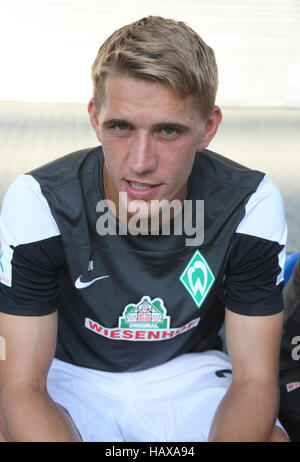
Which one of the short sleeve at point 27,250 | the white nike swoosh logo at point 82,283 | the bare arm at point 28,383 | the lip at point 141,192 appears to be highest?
the lip at point 141,192

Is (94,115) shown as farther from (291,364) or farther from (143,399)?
(291,364)

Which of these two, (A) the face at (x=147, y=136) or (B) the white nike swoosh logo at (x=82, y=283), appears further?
(B) the white nike swoosh logo at (x=82, y=283)

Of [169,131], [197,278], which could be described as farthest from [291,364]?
[169,131]

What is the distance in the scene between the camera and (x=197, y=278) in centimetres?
121

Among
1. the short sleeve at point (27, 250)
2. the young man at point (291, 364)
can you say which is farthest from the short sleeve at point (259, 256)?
the short sleeve at point (27, 250)

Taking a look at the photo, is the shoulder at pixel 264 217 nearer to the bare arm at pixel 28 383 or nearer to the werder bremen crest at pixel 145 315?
the werder bremen crest at pixel 145 315

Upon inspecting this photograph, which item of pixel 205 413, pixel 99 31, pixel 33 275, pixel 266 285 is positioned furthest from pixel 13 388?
pixel 99 31

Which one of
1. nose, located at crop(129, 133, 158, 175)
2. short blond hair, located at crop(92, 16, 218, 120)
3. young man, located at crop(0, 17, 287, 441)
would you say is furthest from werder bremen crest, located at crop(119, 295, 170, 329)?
short blond hair, located at crop(92, 16, 218, 120)

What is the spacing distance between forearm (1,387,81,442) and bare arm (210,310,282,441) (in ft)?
1.01

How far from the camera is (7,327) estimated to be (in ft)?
3.69

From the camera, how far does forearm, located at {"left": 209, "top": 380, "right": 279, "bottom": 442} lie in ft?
3.58

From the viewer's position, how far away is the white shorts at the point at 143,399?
4.14 ft
